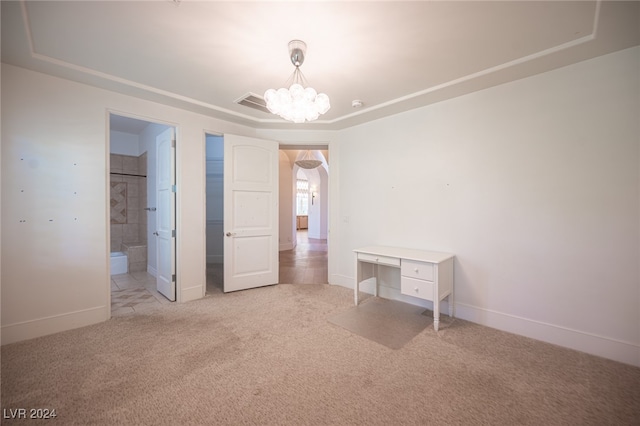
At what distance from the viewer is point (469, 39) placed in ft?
6.67

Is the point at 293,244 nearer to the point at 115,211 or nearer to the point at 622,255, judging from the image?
the point at 115,211

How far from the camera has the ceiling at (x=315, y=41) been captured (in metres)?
1.74

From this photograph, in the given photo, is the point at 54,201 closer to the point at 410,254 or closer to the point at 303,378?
the point at 303,378

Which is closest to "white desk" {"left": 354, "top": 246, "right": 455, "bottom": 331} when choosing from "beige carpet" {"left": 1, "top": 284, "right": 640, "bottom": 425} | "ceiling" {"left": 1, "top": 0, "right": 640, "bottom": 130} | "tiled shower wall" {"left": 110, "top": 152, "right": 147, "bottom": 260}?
"beige carpet" {"left": 1, "top": 284, "right": 640, "bottom": 425}

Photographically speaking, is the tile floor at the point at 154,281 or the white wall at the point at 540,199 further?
the tile floor at the point at 154,281

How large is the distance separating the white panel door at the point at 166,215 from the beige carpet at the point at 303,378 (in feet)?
2.81

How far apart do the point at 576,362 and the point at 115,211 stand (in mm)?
7158

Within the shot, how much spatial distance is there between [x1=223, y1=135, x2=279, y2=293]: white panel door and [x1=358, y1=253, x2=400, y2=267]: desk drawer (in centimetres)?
155

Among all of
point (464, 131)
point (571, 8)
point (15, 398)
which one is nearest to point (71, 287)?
point (15, 398)

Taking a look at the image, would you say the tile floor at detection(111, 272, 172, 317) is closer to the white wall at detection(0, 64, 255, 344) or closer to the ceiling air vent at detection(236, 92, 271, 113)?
the white wall at detection(0, 64, 255, 344)

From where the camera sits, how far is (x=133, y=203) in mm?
5621

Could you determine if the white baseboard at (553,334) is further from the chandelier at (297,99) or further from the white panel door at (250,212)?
the chandelier at (297,99)

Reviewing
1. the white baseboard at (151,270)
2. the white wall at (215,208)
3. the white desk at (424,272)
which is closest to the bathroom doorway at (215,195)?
the white wall at (215,208)

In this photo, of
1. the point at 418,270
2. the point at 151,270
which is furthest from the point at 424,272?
the point at 151,270
